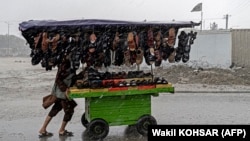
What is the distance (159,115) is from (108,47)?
3.03m

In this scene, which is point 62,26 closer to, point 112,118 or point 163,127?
point 112,118

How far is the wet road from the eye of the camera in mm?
7982

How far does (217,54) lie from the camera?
23328 mm

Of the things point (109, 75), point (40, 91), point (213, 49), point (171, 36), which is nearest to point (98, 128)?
point (109, 75)

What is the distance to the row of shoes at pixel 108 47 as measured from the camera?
7.36 metres

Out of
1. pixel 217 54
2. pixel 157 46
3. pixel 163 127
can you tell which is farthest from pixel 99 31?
pixel 217 54

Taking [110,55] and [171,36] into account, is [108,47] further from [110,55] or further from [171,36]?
[171,36]

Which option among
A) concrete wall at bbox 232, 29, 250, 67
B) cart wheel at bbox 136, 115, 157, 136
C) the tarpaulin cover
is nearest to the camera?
the tarpaulin cover

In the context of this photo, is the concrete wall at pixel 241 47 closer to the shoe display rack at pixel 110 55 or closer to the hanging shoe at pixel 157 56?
the shoe display rack at pixel 110 55

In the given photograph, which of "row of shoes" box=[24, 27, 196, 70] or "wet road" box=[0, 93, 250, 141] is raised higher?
"row of shoes" box=[24, 27, 196, 70]

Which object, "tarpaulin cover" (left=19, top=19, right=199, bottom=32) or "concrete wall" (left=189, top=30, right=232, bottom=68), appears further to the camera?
"concrete wall" (left=189, top=30, right=232, bottom=68)

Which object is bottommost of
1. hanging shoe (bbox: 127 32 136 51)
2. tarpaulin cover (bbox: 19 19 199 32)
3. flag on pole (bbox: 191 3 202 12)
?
hanging shoe (bbox: 127 32 136 51)

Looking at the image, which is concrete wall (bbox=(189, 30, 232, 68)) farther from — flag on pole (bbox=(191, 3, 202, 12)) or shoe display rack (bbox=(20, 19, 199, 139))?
shoe display rack (bbox=(20, 19, 199, 139))

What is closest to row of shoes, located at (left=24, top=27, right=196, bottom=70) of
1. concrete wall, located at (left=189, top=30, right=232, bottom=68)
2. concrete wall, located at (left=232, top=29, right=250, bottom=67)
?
concrete wall, located at (left=189, top=30, right=232, bottom=68)
